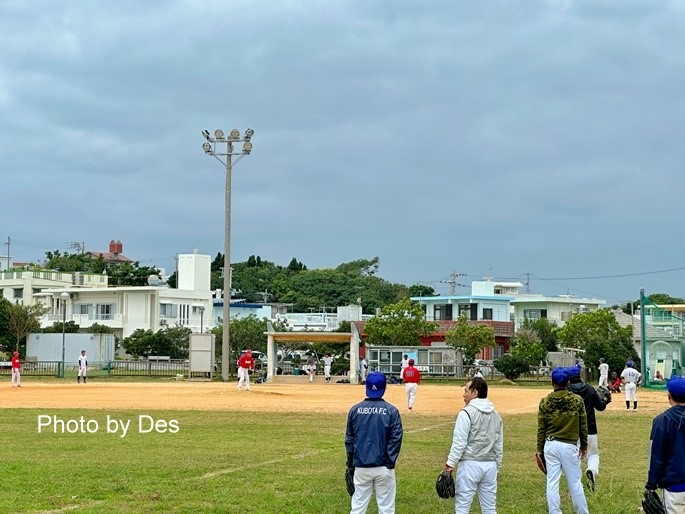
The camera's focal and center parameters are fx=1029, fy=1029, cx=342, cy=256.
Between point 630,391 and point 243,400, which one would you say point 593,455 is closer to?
point 630,391

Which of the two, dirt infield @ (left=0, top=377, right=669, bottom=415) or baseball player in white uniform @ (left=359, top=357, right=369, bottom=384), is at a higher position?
baseball player in white uniform @ (left=359, top=357, right=369, bottom=384)

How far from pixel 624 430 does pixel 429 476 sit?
437 inches

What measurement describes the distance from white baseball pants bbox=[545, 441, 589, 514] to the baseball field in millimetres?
1320

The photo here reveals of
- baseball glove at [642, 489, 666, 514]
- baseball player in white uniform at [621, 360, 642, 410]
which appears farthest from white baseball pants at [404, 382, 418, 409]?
baseball glove at [642, 489, 666, 514]

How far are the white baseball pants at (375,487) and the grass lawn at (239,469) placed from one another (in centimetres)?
238

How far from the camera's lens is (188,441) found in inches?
826

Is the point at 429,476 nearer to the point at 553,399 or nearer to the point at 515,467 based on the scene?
the point at 515,467

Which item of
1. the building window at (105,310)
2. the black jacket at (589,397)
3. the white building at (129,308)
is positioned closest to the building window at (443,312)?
the white building at (129,308)

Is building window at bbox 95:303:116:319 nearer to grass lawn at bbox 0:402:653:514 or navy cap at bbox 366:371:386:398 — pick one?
grass lawn at bbox 0:402:653:514

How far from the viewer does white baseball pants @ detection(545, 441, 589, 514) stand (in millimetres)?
11648

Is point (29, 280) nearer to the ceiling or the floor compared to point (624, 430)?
nearer to the ceiling

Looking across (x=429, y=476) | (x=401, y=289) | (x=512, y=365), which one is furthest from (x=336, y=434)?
(x=401, y=289)

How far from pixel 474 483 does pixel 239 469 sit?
21.7ft

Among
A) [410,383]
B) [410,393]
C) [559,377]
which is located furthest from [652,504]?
[410,383]
